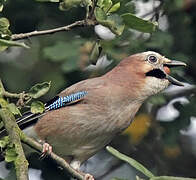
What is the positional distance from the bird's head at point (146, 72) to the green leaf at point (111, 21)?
1.83 meters

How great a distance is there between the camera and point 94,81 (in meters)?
5.98

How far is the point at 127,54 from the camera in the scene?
6.38m

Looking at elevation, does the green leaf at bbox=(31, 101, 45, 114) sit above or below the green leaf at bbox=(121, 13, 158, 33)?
below

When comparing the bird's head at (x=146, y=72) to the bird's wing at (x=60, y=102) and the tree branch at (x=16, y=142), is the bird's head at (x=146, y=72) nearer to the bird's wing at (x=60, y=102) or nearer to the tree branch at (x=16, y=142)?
the bird's wing at (x=60, y=102)

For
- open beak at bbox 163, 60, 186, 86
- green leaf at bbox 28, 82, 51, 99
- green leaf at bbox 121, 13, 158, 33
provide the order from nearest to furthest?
green leaf at bbox 28, 82, 51, 99 < green leaf at bbox 121, 13, 158, 33 < open beak at bbox 163, 60, 186, 86

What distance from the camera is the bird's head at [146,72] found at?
5.77 metres

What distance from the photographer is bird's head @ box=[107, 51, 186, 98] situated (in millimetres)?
5766

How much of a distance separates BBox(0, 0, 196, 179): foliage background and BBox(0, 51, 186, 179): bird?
329 mm

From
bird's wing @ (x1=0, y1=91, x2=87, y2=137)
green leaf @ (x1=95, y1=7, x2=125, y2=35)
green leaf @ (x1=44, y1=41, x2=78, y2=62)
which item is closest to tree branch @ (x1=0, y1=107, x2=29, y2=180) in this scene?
green leaf @ (x1=95, y1=7, x2=125, y2=35)

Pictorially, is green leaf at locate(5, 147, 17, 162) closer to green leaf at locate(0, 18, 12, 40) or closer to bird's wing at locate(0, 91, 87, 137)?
green leaf at locate(0, 18, 12, 40)

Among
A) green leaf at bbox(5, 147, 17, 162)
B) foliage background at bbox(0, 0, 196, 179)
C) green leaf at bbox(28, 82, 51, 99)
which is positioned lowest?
foliage background at bbox(0, 0, 196, 179)

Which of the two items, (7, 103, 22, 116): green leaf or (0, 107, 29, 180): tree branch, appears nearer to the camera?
(0, 107, 29, 180): tree branch

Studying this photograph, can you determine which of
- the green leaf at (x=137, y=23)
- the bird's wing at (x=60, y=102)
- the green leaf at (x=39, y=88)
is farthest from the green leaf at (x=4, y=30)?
the bird's wing at (x=60, y=102)

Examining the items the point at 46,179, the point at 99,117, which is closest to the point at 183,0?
the point at 99,117
